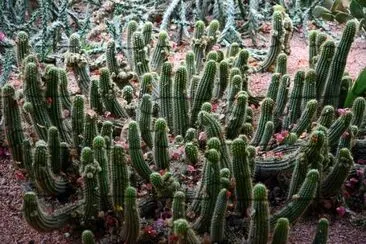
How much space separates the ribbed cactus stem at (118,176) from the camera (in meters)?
2.75

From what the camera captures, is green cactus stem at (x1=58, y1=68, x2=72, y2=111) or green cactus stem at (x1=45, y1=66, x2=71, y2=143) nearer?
green cactus stem at (x1=45, y1=66, x2=71, y2=143)

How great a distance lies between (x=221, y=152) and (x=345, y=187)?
82cm

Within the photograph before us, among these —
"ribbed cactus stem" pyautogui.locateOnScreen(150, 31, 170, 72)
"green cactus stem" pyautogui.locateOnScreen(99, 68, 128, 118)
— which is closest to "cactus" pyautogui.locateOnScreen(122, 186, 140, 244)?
"green cactus stem" pyautogui.locateOnScreen(99, 68, 128, 118)

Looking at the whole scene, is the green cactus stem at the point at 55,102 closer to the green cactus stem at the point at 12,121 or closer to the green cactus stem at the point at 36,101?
the green cactus stem at the point at 36,101

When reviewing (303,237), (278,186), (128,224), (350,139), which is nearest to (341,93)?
(350,139)

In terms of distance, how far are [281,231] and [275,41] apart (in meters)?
2.00

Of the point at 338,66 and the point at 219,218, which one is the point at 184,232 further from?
the point at 338,66

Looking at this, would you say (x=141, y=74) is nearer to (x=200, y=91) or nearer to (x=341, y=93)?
(x=200, y=91)

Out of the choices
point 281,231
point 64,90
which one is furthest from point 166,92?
point 281,231

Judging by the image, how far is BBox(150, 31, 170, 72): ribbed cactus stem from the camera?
13.2 feet

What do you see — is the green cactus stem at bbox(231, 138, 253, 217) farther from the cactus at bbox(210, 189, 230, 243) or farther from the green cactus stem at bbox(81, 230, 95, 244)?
the green cactus stem at bbox(81, 230, 95, 244)

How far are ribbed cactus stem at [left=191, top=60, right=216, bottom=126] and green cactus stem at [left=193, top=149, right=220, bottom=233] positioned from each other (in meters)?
0.87

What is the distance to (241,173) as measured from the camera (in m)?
2.78

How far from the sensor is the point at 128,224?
2.70 m
